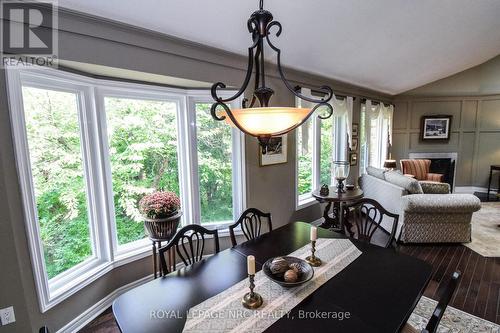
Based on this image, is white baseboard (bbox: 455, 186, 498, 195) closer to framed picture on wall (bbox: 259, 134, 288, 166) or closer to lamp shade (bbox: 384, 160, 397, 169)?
lamp shade (bbox: 384, 160, 397, 169)

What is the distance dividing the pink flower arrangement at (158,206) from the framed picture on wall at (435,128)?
22.9 ft

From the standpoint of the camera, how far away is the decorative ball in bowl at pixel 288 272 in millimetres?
1365

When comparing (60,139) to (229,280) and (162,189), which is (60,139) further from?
(229,280)

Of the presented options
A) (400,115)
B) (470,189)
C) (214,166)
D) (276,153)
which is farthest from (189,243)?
(470,189)

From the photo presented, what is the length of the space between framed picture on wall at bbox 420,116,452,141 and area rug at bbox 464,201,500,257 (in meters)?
2.09

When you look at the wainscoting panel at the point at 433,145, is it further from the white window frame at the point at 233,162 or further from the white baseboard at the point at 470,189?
the white window frame at the point at 233,162

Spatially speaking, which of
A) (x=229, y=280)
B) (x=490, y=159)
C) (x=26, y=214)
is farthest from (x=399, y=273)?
(x=490, y=159)

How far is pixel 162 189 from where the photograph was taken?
2756 mm

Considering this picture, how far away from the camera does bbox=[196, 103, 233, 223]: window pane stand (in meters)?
2.93

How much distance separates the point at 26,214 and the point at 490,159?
9.01 m

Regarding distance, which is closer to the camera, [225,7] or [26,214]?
Result: [26,214]

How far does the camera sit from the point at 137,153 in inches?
101

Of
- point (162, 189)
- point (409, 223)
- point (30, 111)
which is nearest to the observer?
point (30, 111)

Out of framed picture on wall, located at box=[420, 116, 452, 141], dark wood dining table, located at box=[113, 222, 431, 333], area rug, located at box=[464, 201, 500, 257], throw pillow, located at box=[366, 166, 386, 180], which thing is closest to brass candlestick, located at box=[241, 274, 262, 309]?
dark wood dining table, located at box=[113, 222, 431, 333]
